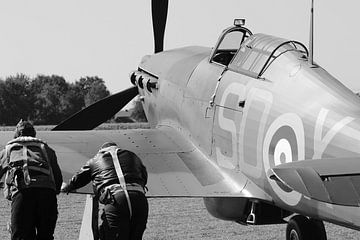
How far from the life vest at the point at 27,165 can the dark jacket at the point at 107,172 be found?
289 mm

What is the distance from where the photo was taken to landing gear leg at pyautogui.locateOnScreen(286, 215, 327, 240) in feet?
23.0

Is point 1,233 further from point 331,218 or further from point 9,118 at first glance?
point 9,118

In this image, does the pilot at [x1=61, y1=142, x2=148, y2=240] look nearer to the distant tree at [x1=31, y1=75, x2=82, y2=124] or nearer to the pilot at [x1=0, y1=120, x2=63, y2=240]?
the pilot at [x1=0, y1=120, x2=63, y2=240]

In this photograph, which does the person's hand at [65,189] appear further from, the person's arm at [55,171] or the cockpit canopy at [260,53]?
the cockpit canopy at [260,53]

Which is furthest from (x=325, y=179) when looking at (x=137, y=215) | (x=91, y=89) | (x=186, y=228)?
(x=91, y=89)

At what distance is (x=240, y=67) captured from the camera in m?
7.45

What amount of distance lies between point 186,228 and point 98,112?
138 inches

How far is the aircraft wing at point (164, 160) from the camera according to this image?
706 centimetres

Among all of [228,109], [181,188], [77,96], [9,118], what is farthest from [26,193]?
[77,96]

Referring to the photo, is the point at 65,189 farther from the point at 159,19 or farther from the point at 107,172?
the point at 159,19

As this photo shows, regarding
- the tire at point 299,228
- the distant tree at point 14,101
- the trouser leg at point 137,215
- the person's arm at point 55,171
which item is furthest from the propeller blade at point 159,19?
the distant tree at point 14,101

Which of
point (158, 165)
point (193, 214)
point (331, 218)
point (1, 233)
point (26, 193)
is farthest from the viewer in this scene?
point (193, 214)

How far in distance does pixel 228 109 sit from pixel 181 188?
982mm

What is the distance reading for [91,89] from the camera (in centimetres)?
10656
